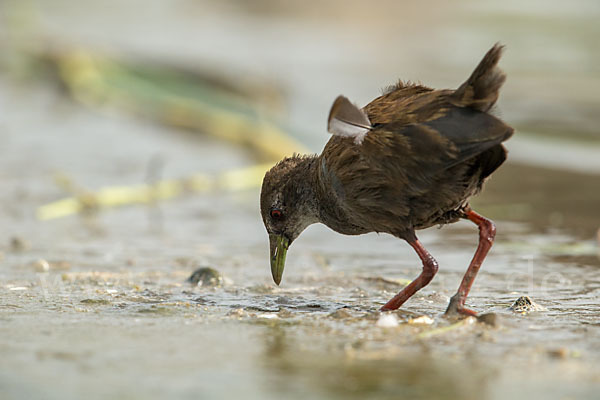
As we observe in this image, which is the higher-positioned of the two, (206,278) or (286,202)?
(286,202)

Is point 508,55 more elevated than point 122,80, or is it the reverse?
point 508,55

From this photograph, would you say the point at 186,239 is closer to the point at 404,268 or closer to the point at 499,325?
the point at 404,268

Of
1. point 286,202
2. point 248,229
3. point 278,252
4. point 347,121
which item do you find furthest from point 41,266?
point 347,121

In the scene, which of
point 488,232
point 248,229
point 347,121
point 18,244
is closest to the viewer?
point 347,121

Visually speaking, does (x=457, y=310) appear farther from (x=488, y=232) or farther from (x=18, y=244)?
(x=18, y=244)

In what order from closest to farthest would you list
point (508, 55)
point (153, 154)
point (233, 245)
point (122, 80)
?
1. point (233, 245)
2. point (153, 154)
3. point (122, 80)
4. point (508, 55)

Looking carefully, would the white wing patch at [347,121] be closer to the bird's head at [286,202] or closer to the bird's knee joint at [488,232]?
the bird's head at [286,202]

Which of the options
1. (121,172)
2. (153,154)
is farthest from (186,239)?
(153,154)

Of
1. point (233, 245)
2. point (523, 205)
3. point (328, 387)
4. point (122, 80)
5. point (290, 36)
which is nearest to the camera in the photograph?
point (328, 387)
